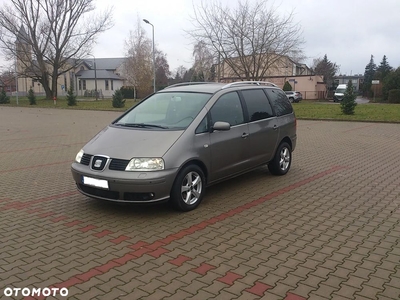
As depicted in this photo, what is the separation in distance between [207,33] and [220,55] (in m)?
2.12

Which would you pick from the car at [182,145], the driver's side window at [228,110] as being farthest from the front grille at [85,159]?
the driver's side window at [228,110]

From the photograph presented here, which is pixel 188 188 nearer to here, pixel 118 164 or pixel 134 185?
pixel 134 185

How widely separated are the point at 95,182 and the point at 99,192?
0.15 meters

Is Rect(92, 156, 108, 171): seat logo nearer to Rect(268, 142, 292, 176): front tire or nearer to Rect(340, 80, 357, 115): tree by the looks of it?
Rect(268, 142, 292, 176): front tire

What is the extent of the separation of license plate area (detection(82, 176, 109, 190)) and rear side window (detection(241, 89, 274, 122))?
2.77m

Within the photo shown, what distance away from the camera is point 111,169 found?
4875 millimetres

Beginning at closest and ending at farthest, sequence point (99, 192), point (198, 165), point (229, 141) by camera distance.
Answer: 1. point (99, 192)
2. point (198, 165)
3. point (229, 141)

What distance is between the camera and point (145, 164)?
4.81 meters

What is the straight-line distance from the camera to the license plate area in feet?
15.9

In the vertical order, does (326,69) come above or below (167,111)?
above

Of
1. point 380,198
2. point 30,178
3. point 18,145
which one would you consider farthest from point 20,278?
point 18,145

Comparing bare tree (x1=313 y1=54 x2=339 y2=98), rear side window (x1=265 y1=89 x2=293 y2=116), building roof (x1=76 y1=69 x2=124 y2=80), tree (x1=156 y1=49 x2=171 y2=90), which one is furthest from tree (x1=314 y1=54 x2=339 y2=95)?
rear side window (x1=265 y1=89 x2=293 y2=116)

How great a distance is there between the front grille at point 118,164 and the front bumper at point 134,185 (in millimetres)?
57

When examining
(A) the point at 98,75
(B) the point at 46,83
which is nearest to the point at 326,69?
(A) the point at 98,75
